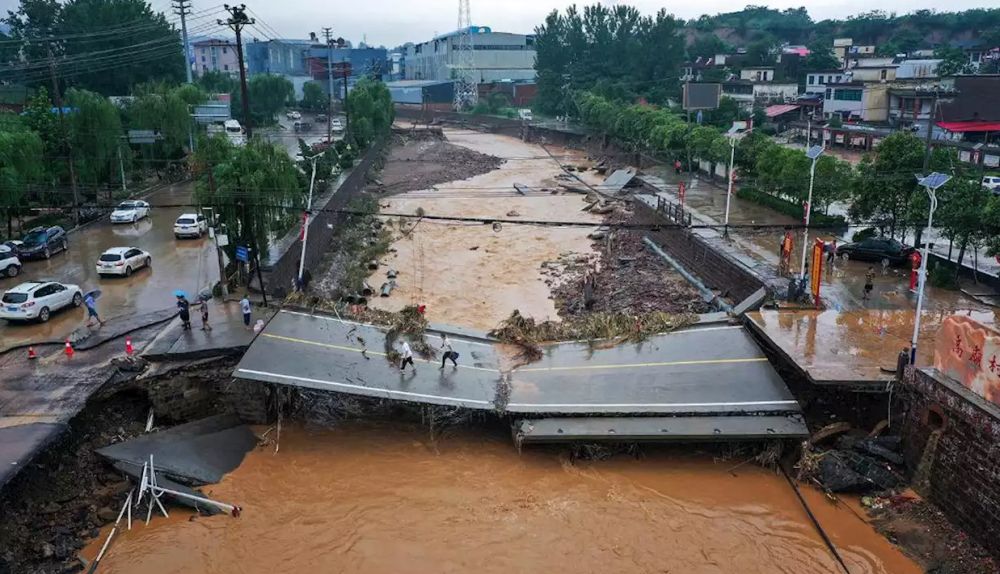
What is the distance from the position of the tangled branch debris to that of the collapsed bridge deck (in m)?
0.39

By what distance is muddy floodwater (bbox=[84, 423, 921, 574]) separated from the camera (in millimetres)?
13203

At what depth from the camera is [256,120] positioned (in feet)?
288

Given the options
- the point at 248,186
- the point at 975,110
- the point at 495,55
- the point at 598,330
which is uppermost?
the point at 495,55

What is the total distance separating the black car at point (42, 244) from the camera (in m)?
29.2

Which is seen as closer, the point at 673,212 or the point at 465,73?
the point at 673,212

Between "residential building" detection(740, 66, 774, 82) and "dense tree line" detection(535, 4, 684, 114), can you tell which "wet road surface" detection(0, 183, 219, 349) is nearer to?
"dense tree line" detection(535, 4, 684, 114)

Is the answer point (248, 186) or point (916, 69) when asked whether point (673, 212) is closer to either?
point (248, 186)

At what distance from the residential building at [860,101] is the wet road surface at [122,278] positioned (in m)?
60.1

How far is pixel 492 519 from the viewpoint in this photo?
14430 mm

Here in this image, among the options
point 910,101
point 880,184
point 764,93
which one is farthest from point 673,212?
point 764,93

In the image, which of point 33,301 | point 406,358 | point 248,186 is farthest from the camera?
point 248,186

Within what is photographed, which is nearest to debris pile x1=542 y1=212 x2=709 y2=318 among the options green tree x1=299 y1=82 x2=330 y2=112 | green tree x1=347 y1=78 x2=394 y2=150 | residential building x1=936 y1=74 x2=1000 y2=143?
residential building x1=936 y1=74 x2=1000 y2=143

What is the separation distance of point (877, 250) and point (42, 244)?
33583 mm

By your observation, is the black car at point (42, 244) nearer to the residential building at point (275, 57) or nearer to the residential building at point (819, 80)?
the residential building at point (819, 80)
